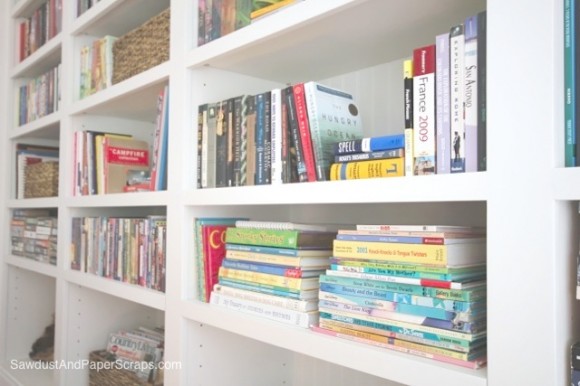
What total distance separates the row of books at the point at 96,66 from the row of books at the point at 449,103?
4.10 ft

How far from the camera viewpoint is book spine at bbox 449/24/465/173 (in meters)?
0.74

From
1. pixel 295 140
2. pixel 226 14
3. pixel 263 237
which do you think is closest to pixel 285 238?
pixel 263 237

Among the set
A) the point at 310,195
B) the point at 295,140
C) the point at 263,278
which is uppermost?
the point at 295,140

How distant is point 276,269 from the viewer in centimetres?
105

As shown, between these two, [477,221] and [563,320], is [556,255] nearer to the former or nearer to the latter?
[563,320]

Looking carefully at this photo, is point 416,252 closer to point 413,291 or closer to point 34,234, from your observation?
point 413,291

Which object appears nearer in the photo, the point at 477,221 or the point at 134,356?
the point at 477,221

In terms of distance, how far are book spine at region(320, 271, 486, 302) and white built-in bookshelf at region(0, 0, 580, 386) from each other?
0.08 m

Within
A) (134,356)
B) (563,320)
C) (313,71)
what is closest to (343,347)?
(563,320)

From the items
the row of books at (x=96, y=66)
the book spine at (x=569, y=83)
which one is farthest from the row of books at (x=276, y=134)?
the row of books at (x=96, y=66)

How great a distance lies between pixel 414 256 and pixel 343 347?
22 centimetres

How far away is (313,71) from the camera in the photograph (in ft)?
4.20

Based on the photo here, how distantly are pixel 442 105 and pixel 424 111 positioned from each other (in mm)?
35

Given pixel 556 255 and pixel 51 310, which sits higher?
pixel 556 255
